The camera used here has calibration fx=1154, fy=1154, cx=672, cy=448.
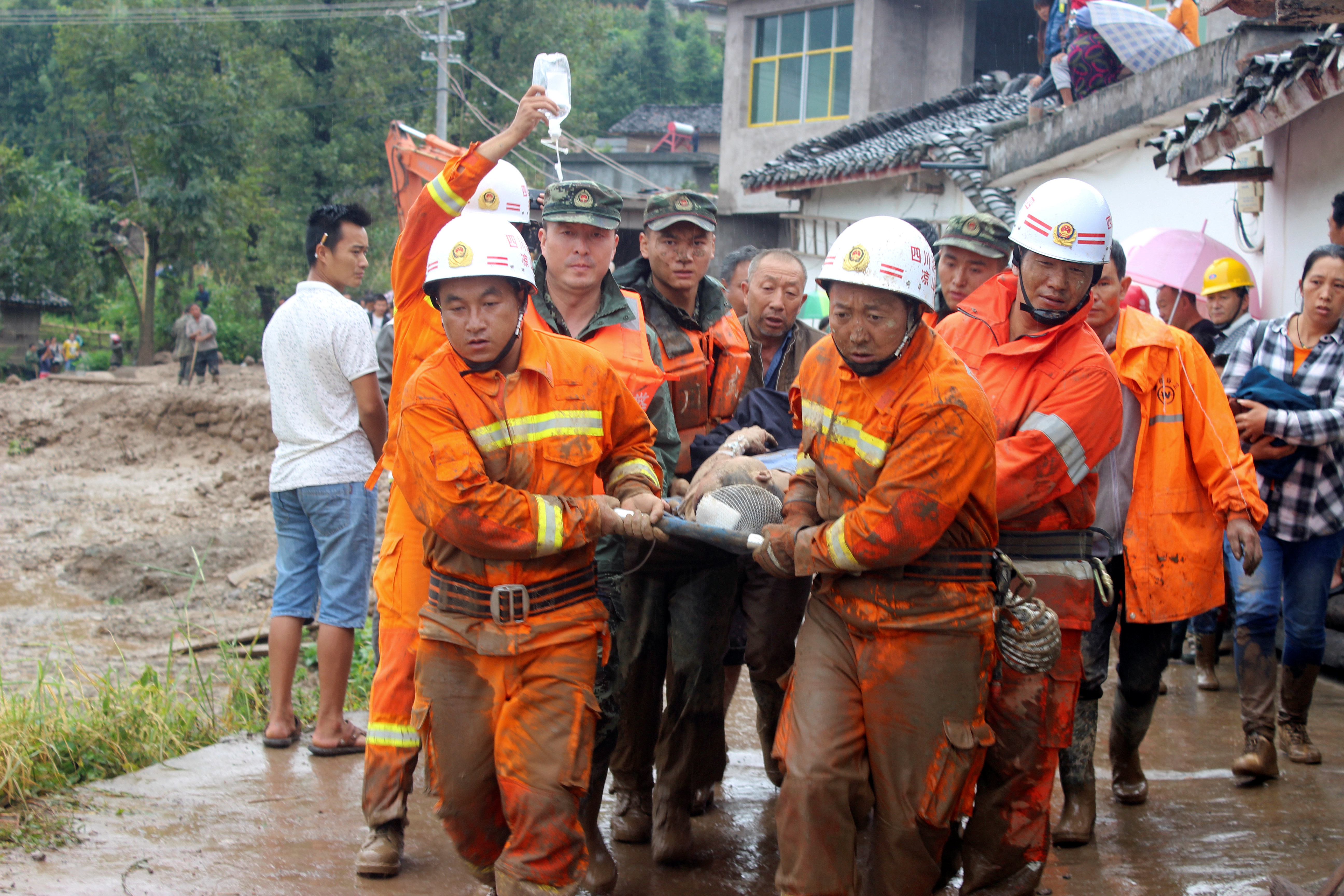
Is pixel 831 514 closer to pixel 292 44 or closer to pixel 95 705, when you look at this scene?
pixel 95 705

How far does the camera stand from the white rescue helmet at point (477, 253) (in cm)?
324

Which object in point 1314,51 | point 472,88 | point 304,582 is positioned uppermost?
point 472,88

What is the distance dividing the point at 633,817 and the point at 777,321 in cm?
211

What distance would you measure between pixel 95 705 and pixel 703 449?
3.07 m

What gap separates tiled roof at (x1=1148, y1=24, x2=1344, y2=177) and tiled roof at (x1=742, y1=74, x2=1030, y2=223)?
199 inches

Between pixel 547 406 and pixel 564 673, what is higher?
pixel 547 406

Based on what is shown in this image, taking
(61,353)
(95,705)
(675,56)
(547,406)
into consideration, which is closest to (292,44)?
(61,353)

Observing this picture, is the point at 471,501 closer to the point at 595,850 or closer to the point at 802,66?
the point at 595,850

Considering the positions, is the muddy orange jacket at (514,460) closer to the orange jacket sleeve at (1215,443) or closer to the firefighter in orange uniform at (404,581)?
the firefighter in orange uniform at (404,581)

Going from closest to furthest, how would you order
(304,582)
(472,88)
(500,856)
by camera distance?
(500,856)
(304,582)
(472,88)

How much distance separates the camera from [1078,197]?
3.57m

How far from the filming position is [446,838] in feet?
13.9

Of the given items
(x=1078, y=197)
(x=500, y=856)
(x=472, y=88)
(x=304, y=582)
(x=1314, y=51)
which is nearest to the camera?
(x=500, y=856)

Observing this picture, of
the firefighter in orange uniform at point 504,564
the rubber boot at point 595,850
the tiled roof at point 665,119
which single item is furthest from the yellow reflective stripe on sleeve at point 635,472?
the tiled roof at point 665,119
